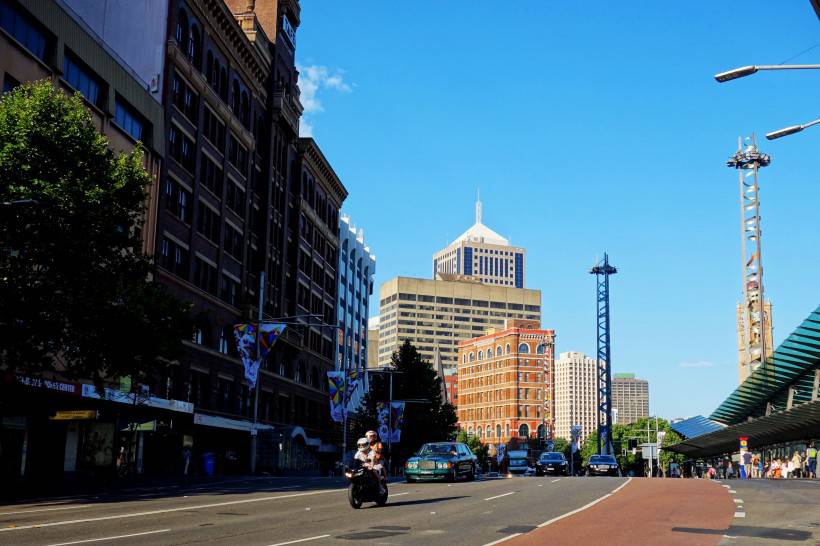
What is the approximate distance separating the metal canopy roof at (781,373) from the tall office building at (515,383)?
303 feet

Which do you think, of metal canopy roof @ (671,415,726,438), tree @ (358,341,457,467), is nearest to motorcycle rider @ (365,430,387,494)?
tree @ (358,341,457,467)

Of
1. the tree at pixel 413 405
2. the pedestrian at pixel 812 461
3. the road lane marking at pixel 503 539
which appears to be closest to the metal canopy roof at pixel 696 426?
the tree at pixel 413 405

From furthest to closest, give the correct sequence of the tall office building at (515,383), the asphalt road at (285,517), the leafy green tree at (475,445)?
the tall office building at (515,383) < the leafy green tree at (475,445) < the asphalt road at (285,517)

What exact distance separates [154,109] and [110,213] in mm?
21927

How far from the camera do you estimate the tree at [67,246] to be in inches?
1010

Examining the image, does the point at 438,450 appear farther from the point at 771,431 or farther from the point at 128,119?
the point at 771,431

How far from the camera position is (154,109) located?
47.9m

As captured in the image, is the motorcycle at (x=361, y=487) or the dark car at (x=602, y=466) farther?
the dark car at (x=602, y=466)

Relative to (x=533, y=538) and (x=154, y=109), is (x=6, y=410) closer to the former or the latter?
(x=154, y=109)

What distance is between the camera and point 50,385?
31.2m

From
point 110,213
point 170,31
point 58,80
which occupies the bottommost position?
point 110,213

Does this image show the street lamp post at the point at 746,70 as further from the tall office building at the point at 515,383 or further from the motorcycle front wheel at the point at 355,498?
the tall office building at the point at 515,383

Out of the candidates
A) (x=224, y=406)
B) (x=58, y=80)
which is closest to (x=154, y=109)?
(x=58, y=80)

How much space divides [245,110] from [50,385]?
37.4 meters
